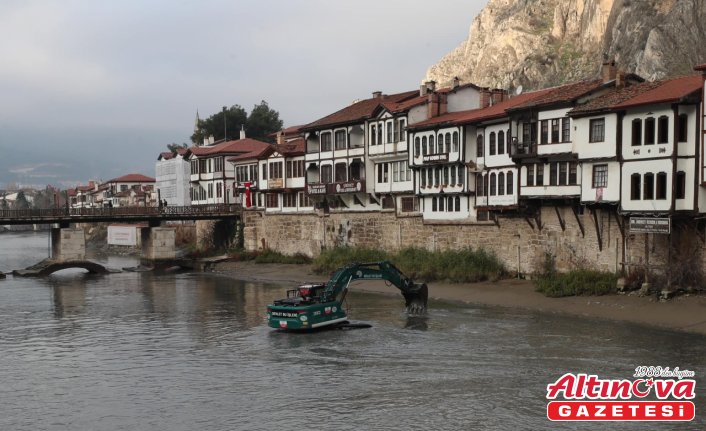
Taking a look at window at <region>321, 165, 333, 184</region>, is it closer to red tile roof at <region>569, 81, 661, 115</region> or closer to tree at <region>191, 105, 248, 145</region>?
red tile roof at <region>569, 81, 661, 115</region>

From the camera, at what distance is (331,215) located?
66375mm

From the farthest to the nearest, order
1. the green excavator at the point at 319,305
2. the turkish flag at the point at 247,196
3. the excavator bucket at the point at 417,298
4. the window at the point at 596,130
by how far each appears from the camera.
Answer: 1. the turkish flag at the point at 247,196
2. the window at the point at 596,130
3. the excavator bucket at the point at 417,298
4. the green excavator at the point at 319,305

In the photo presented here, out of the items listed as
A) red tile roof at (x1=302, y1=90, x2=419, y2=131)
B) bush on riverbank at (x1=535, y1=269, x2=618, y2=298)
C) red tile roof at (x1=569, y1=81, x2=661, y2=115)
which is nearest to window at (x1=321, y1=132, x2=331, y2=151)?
red tile roof at (x1=302, y1=90, x2=419, y2=131)

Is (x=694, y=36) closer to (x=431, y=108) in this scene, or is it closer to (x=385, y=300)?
(x=431, y=108)

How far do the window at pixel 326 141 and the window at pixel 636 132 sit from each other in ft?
104

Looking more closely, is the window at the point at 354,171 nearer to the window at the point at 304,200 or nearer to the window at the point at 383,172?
the window at the point at 383,172

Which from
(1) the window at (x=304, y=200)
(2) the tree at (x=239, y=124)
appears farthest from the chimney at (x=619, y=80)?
(2) the tree at (x=239, y=124)

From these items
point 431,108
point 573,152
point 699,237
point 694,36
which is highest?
point 694,36

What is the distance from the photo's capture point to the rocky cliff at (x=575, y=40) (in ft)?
349

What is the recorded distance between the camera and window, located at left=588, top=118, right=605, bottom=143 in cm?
4052

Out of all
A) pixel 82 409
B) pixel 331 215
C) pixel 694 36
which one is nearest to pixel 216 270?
pixel 331 215

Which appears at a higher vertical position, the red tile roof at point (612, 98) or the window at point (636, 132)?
the red tile roof at point (612, 98)

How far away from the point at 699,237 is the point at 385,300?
18.5 meters

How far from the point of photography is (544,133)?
44.4 metres
